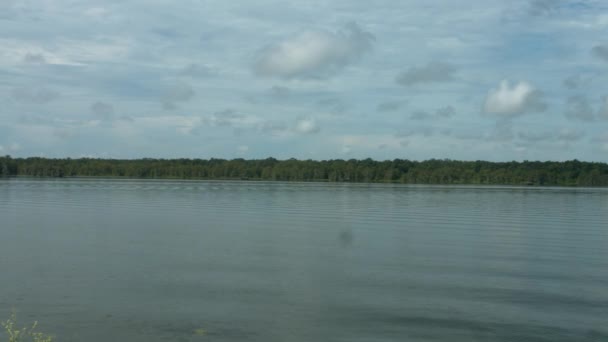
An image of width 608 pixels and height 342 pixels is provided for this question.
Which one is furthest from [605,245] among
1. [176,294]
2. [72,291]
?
[72,291]

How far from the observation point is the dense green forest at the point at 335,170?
14088 centimetres

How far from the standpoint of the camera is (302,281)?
1903cm

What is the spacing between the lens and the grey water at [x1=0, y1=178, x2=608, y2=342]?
1427 cm

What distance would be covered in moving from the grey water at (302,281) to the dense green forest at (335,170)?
109678mm

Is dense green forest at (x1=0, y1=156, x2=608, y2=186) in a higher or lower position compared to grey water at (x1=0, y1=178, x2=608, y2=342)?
higher

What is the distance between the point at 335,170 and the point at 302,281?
140313 mm

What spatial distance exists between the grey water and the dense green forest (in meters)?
110

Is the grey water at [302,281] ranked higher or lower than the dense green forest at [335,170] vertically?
lower

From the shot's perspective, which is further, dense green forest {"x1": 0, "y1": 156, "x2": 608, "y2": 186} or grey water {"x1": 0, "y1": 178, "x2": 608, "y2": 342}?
dense green forest {"x1": 0, "y1": 156, "x2": 608, "y2": 186}

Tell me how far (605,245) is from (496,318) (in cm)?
1592

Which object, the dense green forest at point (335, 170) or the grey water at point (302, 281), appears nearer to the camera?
the grey water at point (302, 281)

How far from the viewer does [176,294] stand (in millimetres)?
16969

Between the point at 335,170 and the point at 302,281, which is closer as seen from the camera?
the point at 302,281

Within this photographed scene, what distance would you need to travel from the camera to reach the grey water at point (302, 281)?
1427 centimetres
